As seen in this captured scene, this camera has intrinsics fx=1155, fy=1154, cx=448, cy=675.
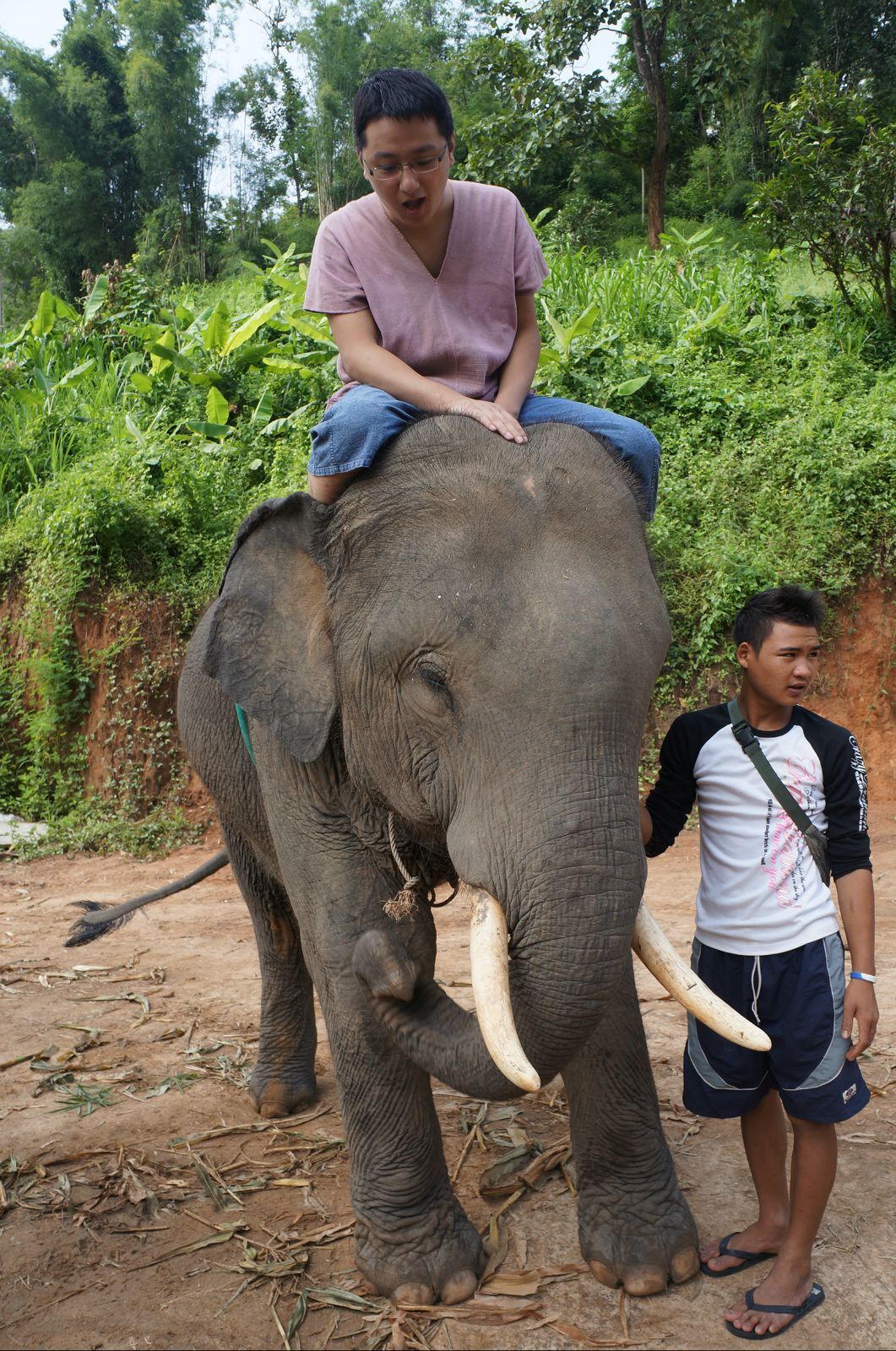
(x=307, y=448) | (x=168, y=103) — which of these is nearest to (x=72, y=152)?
(x=168, y=103)

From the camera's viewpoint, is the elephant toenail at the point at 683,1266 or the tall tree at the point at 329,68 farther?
the tall tree at the point at 329,68

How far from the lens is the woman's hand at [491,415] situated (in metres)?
2.70

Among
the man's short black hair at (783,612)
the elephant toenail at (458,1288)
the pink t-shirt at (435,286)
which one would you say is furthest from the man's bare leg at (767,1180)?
the pink t-shirt at (435,286)

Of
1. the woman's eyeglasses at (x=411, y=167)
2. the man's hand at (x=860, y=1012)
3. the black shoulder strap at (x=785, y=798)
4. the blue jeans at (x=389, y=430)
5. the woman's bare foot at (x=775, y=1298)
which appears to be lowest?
the woman's bare foot at (x=775, y=1298)

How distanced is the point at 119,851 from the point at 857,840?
658 centimetres

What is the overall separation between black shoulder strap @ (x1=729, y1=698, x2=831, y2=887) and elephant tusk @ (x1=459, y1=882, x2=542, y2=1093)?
0.83 metres

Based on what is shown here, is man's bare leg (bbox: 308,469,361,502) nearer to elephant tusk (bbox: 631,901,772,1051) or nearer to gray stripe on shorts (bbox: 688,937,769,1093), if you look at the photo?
elephant tusk (bbox: 631,901,772,1051)

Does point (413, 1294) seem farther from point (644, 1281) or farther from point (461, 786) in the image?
point (461, 786)

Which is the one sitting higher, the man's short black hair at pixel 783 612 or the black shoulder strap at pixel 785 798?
the man's short black hair at pixel 783 612

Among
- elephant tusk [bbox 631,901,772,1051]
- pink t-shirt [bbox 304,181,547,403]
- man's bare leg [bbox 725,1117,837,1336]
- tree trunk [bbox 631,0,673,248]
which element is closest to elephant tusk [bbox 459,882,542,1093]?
elephant tusk [bbox 631,901,772,1051]

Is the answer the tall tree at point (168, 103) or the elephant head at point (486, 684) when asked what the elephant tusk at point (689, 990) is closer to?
the elephant head at point (486, 684)

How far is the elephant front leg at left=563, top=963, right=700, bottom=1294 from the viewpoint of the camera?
2.91 meters

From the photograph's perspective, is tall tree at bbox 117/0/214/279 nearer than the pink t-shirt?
No

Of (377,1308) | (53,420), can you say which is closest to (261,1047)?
(377,1308)
